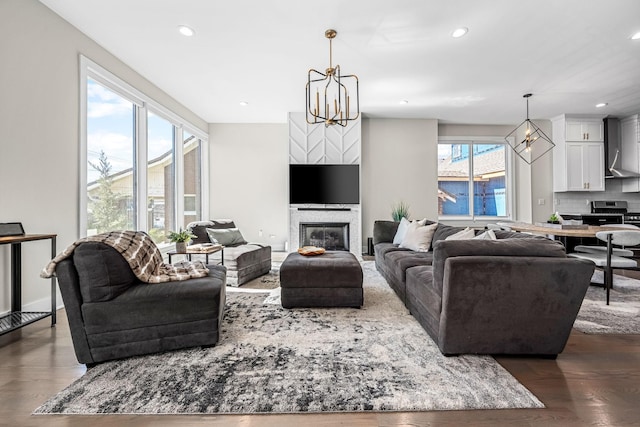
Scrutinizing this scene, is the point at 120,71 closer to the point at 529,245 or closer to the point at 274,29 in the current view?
the point at 274,29

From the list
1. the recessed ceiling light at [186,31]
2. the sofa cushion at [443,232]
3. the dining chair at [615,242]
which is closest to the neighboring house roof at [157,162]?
the recessed ceiling light at [186,31]

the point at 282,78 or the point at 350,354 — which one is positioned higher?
the point at 282,78

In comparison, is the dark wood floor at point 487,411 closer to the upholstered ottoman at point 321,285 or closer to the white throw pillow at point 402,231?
the upholstered ottoman at point 321,285

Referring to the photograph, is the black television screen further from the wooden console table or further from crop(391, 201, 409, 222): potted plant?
the wooden console table

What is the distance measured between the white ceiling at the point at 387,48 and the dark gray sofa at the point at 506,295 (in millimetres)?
2239

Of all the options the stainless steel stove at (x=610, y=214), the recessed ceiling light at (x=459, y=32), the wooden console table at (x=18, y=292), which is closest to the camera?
the wooden console table at (x=18, y=292)

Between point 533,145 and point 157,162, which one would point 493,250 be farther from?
point 533,145

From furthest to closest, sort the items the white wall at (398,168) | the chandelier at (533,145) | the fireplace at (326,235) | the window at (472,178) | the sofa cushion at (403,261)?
the window at (472,178) → the chandelier at (533,145) → the white wall at (398,168) → the fireplace at (326,235) → the sofa cushion at (403,261)

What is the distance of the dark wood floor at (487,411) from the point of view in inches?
53.9

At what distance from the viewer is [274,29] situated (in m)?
3.03

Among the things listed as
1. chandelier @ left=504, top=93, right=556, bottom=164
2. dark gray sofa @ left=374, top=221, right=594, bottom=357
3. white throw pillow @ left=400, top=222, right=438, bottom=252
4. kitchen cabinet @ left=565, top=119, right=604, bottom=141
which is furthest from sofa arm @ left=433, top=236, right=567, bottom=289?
kitchen cabinet @ left=565, top=119, right=604, bottom=141

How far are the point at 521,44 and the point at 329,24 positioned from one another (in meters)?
2.17

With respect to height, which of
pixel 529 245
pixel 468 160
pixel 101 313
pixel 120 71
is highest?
pixel 120 71

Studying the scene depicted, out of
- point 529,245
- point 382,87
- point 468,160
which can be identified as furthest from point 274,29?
point 468,160
